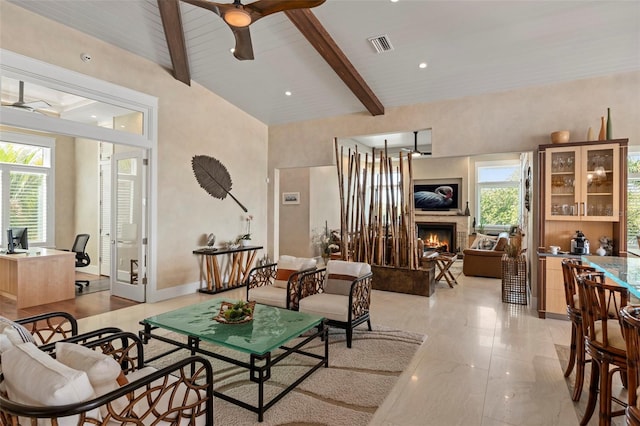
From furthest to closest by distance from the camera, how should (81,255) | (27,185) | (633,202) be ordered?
(27,185), (81,255), (633,202)

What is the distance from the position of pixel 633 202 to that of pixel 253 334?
702 centimetres

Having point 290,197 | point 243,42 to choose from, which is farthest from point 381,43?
point 290,197

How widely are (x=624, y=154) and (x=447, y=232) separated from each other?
20.5 ft

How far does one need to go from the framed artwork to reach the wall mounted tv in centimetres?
359

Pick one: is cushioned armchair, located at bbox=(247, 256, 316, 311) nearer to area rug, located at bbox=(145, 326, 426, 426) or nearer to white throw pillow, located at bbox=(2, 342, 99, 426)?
area rug, located at bbox=(145, 326, 426, 426)

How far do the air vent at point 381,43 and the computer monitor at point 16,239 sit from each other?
20.6 feet

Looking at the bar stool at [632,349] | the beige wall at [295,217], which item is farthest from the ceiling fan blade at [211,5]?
the beige wall at [295,217]

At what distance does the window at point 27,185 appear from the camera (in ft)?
21.4

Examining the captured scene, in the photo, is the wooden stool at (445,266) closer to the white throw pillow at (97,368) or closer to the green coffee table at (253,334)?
the green coffee table at (253,334)

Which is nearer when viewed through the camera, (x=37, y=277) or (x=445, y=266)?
(x=37, y=277)

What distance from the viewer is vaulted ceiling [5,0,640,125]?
12.4ft

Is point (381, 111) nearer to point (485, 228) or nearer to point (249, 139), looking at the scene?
point (249, 139)

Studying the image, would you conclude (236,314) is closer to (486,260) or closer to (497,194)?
(486,260)

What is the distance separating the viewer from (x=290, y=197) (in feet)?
29.7
